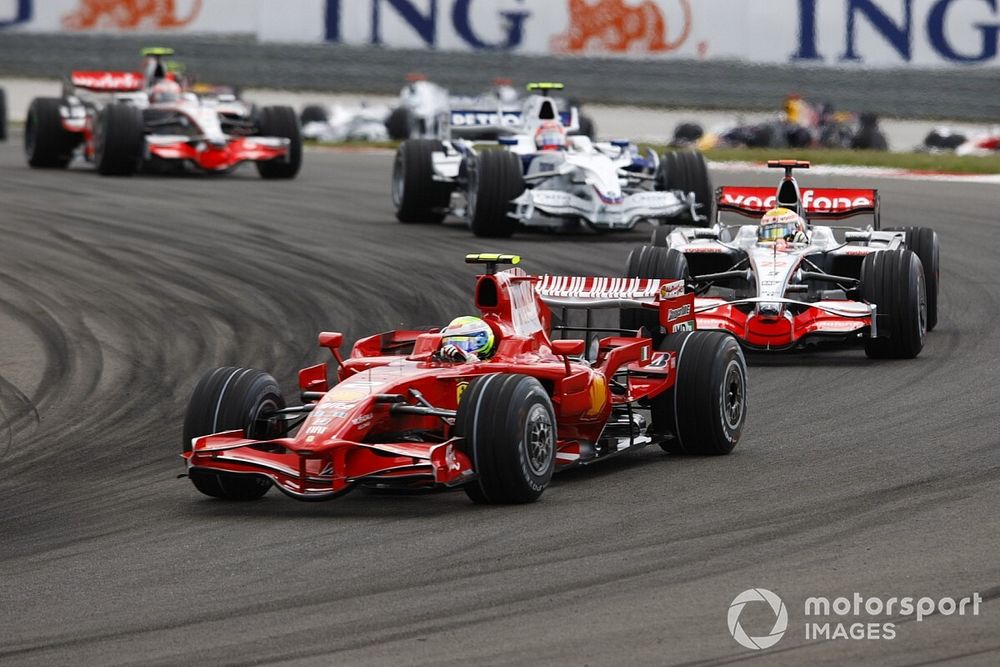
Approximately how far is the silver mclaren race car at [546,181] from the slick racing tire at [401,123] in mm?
16187

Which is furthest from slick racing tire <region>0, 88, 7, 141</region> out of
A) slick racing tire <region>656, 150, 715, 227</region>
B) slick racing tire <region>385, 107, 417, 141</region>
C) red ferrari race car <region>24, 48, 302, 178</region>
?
slick racing tire <region>656, 150, 715, 227</region>

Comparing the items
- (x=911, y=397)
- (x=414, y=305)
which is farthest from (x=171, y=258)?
(x=911, y=397)

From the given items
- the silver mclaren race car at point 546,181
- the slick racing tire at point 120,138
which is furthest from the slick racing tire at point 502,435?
the slick racing tire at point 120,138

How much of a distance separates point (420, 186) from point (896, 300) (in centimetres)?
1008

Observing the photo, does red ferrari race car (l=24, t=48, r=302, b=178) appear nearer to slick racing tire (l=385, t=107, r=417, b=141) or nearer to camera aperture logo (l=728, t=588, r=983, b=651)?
slick racing tire (l=385, t=107, r=417, b=141)

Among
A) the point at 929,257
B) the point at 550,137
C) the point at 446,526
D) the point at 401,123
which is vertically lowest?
the point at 446,526

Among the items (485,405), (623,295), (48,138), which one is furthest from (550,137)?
(485,405)

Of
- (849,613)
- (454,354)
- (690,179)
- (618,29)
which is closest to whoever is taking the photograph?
(849,613)

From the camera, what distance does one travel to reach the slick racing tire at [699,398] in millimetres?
10555

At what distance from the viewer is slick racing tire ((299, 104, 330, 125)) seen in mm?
42406

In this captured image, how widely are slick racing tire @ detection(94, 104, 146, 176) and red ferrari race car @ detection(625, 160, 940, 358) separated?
527 inches

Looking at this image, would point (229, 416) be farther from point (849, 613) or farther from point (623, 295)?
point (849, 613)

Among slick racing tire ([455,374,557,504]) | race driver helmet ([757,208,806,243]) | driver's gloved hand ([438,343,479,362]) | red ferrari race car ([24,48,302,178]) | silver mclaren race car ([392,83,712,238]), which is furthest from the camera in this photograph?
red ferrari race car ([24,48,302,178])

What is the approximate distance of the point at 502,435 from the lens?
888cm
